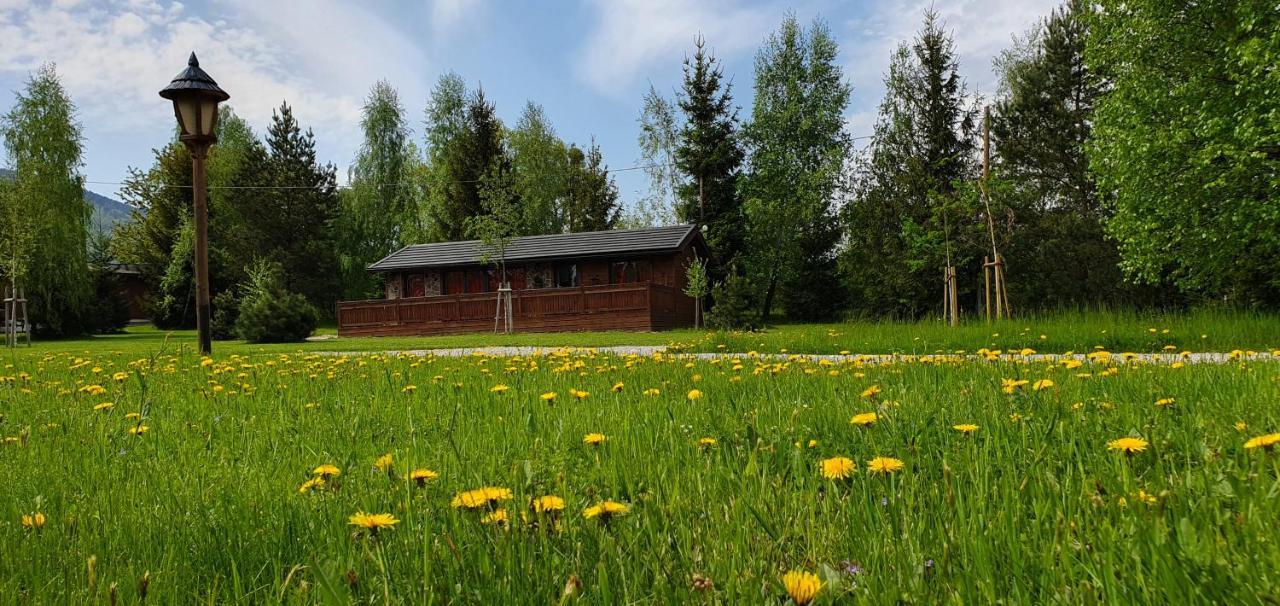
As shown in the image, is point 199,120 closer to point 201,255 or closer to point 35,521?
point 201,255

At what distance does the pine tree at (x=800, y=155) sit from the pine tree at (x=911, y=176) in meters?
2.19

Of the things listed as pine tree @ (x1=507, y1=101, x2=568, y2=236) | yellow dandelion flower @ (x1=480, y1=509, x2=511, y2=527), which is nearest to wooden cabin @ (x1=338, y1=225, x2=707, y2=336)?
pine tree @ (x1=507, y1=101, x2=568, y2=236)

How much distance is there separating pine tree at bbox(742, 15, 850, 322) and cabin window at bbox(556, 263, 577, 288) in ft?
28.7

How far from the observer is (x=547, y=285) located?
30406 millimetres

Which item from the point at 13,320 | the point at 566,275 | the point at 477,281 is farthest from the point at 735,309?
the point at 13,320

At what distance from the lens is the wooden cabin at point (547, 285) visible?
948 inches

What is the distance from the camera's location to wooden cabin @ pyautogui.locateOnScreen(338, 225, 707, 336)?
79.0 feet

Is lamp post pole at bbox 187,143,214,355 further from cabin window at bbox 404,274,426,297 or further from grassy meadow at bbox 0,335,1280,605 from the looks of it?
cabin window at bbox 404,274,426,297

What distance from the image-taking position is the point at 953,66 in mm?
29891

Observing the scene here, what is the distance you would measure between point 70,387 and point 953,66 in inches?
1282

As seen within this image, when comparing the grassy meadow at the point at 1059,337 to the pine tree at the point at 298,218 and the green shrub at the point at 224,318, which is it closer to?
the green shrub at the point at 224,318

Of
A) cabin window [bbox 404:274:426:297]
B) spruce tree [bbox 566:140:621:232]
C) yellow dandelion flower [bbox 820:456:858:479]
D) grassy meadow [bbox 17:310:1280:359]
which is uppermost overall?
spruce tree [bbox 566:140:621:232]

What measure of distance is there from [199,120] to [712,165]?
24.9m

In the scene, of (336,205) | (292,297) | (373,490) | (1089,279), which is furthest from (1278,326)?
(336,205)
